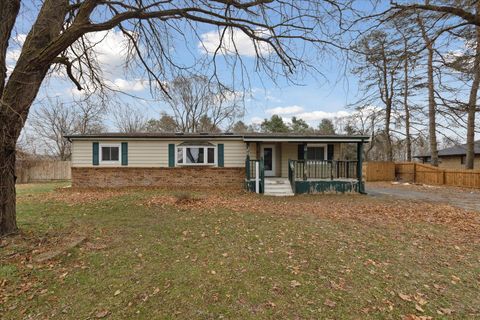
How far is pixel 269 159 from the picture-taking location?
14969 millimetres

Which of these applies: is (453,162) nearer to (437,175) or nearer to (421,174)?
(421,174)

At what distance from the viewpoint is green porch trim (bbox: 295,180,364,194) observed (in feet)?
41.4

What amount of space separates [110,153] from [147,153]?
1918 millimetres

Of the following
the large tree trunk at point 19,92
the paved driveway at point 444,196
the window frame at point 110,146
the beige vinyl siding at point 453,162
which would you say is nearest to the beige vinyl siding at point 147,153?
the window frame at point 110,146

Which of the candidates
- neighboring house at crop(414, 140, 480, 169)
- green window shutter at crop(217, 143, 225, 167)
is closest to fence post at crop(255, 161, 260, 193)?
green window shutter at crop(217, 143, 225, 167)

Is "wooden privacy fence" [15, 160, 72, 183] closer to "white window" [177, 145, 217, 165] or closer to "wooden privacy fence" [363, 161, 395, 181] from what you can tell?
"white window" [177, 145, 217, 165]

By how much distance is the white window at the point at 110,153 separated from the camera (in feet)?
45.3

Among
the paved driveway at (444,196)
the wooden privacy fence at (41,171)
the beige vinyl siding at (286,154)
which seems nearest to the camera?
the paved driveway at (444,196)

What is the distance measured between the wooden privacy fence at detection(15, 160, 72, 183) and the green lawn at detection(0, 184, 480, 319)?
18317 millimetres

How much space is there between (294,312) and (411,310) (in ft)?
4.49

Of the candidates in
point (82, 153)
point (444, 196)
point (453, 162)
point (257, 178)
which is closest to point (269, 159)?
point (257, 178)

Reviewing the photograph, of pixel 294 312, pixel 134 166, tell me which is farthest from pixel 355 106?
pixel 294 312

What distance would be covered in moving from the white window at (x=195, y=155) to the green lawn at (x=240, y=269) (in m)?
7.25

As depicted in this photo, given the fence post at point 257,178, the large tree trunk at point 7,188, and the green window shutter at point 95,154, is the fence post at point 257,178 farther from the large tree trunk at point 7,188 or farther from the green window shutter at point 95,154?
the large tree trunk at point 7,188
